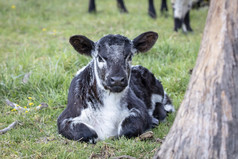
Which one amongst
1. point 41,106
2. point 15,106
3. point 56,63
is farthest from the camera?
point 56,63

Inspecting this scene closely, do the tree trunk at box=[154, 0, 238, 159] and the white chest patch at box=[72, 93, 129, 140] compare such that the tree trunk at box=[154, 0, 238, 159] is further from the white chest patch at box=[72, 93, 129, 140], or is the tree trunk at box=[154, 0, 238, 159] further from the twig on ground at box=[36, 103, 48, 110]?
the twig on ground at box=[36, 103, 48, 110]

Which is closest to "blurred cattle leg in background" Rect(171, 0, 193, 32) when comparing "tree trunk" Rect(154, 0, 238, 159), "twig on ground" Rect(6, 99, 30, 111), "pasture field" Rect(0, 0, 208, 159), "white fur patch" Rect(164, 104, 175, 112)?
"pasture field" Rect(0, 0, 208, 159)

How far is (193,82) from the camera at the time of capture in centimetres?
324

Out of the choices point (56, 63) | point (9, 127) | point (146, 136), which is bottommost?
point (146, 136)

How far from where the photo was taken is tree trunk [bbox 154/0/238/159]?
3.05 m

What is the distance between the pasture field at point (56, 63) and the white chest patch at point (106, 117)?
0.25m

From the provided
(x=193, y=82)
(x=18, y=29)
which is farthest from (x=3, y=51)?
(x=193, y=82)

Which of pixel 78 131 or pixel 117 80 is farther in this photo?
pixel 78 131

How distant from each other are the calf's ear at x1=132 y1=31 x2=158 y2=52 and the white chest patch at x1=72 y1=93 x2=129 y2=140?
67cm

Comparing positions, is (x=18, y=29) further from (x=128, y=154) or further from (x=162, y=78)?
(x=128, y=154)

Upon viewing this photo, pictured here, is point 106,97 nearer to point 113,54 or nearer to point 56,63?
point 113,54

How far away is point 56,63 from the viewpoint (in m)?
7.04

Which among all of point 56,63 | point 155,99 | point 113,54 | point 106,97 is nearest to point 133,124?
point 106,97

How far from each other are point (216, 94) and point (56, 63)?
4.36m
